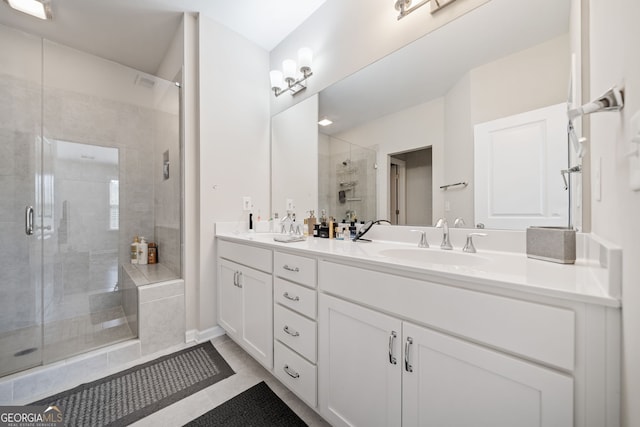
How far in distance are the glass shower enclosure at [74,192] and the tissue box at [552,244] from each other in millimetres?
2269

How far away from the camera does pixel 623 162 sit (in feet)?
1.72

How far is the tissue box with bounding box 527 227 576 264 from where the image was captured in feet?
2.62

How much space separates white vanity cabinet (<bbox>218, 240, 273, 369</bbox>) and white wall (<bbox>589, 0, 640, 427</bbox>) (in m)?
1.24

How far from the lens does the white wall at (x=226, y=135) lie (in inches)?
76.7

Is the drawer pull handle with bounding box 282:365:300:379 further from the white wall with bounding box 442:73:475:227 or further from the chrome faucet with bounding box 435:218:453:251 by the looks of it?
the white wall with bounding box 442:73:475:227

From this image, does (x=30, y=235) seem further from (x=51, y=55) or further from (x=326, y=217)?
(x=326, y=217)

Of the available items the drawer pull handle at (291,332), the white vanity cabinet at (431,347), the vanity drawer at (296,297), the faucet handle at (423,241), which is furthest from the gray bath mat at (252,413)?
the faucet handle at (423,241)

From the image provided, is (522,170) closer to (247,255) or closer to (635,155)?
(635,155)

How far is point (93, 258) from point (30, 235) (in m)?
0.43

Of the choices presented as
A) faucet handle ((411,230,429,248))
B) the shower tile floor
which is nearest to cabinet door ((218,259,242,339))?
the shower tile floor

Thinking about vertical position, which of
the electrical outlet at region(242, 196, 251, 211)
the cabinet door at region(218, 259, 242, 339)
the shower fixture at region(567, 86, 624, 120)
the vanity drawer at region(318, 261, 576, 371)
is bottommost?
the cabinet door at region(218, 259, 242, 339)

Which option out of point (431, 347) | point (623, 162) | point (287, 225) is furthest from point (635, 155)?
point (287, 225)

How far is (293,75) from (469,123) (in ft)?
4.85

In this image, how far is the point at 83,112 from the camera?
2.04 m
